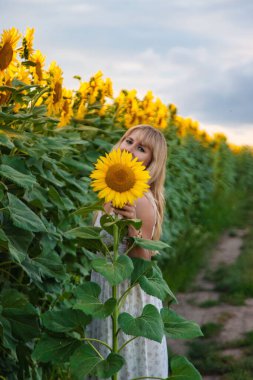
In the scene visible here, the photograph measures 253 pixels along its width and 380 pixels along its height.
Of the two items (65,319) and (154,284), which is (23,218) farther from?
(154,284)

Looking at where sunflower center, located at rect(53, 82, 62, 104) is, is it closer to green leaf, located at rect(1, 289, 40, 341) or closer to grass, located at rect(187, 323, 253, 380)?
green leaf, located at rect(1, 289, 40, 341)

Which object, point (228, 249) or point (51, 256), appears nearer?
point (51, 256)

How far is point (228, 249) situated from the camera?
9.27 meters

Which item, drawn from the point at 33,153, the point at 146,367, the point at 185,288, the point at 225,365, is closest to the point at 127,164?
the point at 33,153

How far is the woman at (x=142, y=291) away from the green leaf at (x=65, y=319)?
1.28 ft

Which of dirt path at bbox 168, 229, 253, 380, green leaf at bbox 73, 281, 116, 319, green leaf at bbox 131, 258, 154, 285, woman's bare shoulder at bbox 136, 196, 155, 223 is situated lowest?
dirt path at bbox 168, 229, 253, 380

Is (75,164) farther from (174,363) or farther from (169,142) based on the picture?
(169,142)

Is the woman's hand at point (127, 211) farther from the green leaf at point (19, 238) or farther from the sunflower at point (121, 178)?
the green leaf at point (19, 238)

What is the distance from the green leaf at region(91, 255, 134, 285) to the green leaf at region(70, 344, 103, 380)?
337 mm

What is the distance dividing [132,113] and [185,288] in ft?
5.41

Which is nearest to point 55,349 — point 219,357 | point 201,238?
point 219,357

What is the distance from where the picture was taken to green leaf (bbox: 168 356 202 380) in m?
2.90

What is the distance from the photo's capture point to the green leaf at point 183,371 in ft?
9.51

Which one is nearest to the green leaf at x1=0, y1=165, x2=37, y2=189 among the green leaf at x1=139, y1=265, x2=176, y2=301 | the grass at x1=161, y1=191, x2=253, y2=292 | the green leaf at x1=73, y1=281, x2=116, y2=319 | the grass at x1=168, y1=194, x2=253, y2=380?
the green leaf at x1=73, y1=281, x2=116, y2=319
